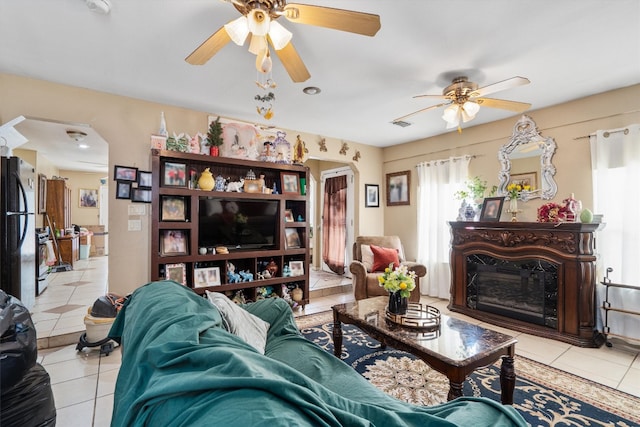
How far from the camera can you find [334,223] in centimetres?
607

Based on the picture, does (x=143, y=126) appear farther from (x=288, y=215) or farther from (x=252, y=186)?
(x=288, y=215)

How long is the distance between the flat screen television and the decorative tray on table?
204 centimetres

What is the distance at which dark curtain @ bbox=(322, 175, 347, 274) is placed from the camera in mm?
5805

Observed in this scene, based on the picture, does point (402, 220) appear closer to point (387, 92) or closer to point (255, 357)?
point (387, 92)

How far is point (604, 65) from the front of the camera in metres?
2.52

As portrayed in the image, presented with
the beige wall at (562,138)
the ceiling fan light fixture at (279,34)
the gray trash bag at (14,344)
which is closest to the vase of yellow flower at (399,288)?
the ceiling fan light fixture at (279,34)

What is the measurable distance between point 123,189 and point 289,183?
1900 mm

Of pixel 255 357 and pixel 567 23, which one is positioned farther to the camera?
pixel 567 23

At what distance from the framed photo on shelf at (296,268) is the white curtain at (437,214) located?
2011mm

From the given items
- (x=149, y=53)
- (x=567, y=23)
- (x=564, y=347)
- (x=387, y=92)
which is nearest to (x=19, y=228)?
(x=149, y=53)

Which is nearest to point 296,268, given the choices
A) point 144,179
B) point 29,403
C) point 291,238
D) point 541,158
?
point 291,238

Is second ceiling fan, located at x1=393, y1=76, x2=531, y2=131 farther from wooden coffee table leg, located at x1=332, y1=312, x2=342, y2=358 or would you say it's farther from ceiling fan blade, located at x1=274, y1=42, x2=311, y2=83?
wooden coffee table leg, located at x1=332, y1=312, x2=342, y2=358

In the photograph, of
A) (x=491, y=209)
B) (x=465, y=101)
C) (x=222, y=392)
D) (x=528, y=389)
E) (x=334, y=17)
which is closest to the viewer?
(x=222, y=392)

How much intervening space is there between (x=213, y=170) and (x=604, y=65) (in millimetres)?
4021
